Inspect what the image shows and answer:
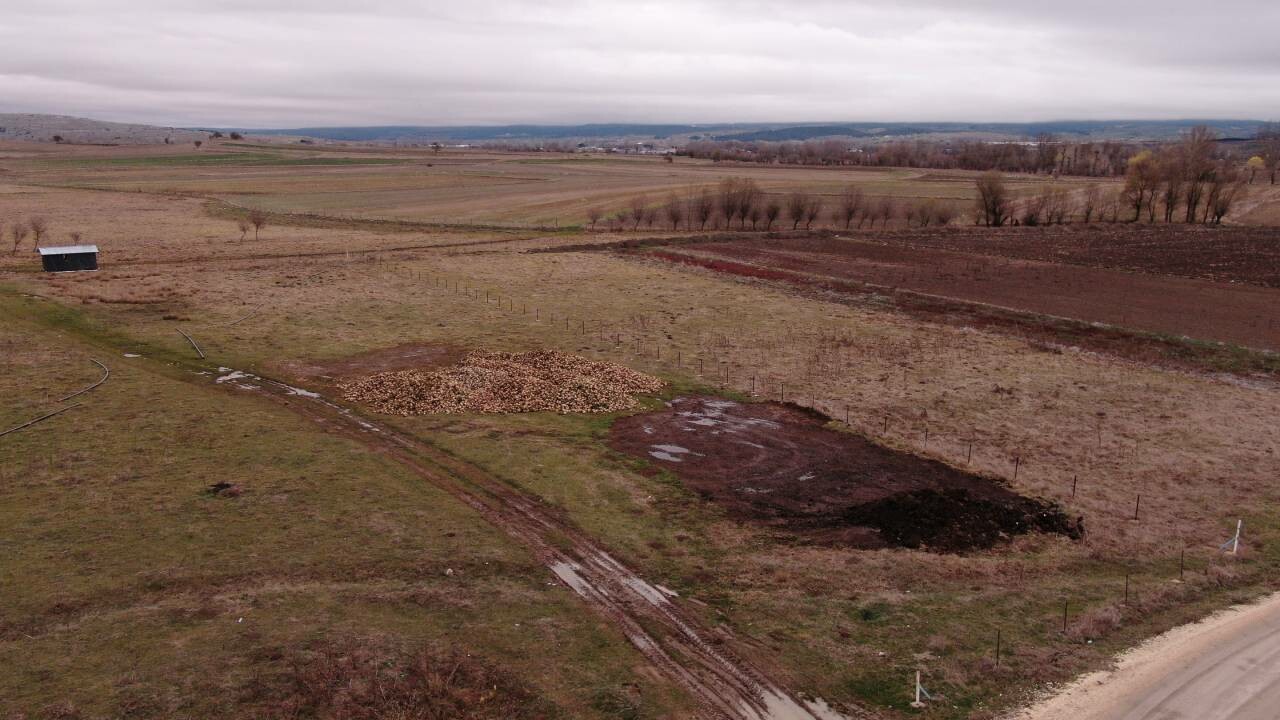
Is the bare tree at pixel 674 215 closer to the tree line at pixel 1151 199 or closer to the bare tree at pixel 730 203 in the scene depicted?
the bare tree at pixel 730 203

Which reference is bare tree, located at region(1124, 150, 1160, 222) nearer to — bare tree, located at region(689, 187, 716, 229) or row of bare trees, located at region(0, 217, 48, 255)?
bare tree, located at region(689, 187, 716, 229)

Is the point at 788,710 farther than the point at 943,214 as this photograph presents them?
No

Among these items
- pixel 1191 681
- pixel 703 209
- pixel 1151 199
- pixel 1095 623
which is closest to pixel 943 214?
pixel 1151 199

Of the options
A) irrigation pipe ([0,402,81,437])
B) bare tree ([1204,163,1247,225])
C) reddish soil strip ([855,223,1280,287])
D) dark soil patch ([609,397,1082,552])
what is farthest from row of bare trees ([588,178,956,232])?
irrigation pipe ([0,402,81,437])

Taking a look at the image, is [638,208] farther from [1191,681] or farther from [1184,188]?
[1191,681]

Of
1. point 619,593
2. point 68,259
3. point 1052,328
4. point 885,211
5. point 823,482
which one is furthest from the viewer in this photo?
point 885,211
